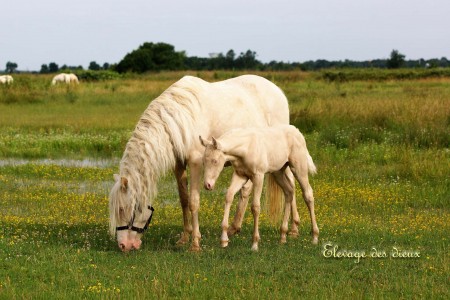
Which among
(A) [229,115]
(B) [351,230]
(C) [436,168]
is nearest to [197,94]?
(A) [229,115]

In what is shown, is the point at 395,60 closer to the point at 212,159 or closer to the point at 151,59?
the point at 151,59

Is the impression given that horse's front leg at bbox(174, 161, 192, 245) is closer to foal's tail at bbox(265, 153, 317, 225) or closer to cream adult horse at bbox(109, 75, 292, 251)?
cream adult horse at bbox(109, 75, 292, 251)

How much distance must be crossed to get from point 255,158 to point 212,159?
690 mm

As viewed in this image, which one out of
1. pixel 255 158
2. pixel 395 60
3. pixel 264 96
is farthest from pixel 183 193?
pixel 395 60

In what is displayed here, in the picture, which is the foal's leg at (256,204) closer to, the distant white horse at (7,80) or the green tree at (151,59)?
the distant white horse at (7,80)

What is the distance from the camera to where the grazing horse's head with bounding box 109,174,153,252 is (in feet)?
29.6

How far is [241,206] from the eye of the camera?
397 inches

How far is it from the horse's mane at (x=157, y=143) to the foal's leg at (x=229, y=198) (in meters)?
0.73

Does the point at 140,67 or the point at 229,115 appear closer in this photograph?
the point at 229,115

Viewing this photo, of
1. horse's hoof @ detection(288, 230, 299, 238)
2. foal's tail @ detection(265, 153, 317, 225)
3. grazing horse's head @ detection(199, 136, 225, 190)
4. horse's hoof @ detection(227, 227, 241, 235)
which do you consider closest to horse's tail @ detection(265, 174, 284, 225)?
foal's tail @ detection(265, 153, 317, 225)

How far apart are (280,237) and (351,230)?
104 cm

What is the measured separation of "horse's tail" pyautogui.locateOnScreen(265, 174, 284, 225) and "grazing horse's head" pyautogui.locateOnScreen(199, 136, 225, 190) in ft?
8.60

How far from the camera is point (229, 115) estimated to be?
10.2 m

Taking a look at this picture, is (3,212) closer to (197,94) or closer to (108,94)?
(197,94)
